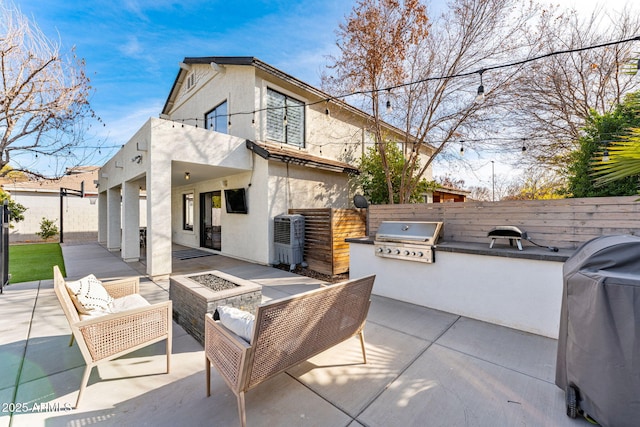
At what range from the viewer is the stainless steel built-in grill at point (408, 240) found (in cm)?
472

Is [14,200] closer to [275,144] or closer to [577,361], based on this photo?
[275,144]

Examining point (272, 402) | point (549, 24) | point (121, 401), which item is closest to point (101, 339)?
point (121, 401)

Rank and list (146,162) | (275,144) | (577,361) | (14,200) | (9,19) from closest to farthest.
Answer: (577,361) < (146,162) < (9,19) < (275,144) < (14,200)

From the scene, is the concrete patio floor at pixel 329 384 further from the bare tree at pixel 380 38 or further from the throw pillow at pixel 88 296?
the bare tree at pixel 380 38

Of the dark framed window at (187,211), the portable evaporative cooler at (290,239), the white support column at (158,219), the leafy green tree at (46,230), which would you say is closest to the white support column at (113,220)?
the dark framed window at (187,211)

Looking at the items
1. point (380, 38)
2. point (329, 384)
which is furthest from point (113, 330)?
point (380, 38)

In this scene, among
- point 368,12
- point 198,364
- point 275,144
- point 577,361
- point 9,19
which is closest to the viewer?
point 577,361

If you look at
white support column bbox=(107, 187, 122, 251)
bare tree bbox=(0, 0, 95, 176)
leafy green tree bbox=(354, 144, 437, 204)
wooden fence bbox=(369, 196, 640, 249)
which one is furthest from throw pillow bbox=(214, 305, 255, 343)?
white support column bbox=(107, 187, 122, 251)

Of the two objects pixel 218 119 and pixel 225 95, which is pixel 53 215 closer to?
pixel 218 119

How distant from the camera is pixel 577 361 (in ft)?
6.95

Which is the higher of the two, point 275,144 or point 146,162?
point 275,144

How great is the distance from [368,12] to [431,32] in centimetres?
206

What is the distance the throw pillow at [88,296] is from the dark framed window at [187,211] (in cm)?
1002

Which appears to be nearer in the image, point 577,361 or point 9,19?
point 577,361
